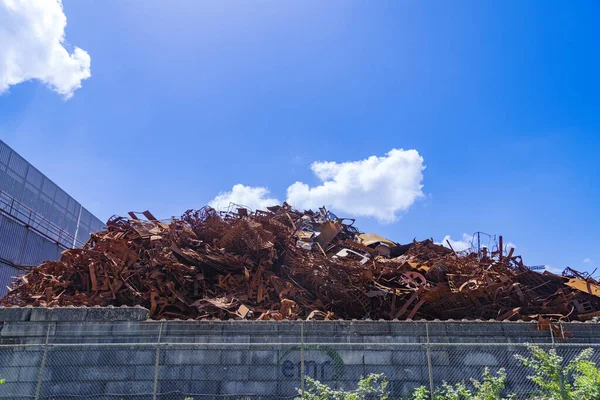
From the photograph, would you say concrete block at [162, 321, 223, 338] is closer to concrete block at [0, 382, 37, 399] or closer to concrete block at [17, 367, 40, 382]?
concrete block at [17, 367, 40, 382]

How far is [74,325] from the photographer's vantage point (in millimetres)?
7457

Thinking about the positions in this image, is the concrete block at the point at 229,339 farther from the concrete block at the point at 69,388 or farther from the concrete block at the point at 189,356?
the concrete block at the point at 69,388

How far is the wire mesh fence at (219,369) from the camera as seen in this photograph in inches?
280

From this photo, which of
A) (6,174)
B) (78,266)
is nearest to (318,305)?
(78,266)

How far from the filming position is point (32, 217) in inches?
919

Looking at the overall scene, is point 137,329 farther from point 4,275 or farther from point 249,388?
point 4,275

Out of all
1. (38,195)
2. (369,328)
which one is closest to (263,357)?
(369,328)

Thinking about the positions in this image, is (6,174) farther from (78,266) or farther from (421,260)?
(421,260)

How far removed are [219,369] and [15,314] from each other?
354cm

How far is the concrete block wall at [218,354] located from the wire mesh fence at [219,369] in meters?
0.02

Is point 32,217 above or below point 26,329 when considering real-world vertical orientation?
above

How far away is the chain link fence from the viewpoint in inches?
280

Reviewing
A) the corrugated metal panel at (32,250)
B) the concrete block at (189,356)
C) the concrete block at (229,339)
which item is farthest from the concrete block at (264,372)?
the corrugated metal panel at (32,250)

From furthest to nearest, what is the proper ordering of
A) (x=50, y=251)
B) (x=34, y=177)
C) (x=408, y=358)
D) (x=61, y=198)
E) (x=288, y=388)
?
(x=61, y=198), (x=34, y=177), (x=50, y=251), (x=408, y=358), (x=288, y=388)
